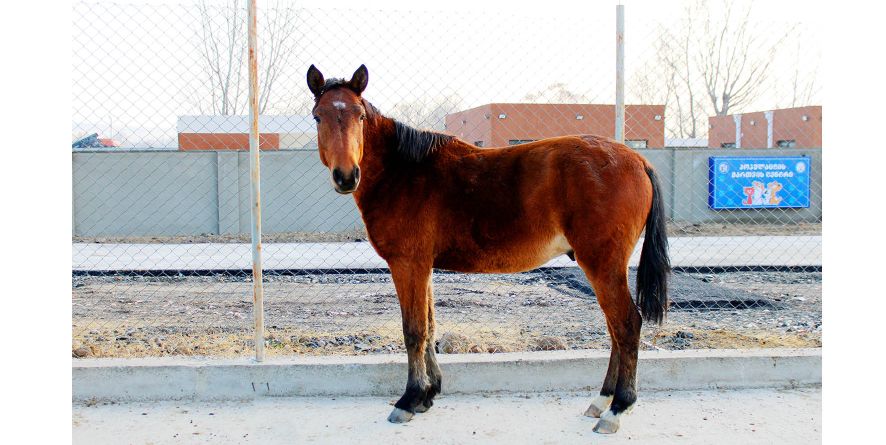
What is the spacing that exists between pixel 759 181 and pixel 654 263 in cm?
1547

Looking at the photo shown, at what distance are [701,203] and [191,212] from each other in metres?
13.5

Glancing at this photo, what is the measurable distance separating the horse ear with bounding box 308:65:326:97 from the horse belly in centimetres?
123

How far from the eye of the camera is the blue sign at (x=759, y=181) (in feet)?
57.4

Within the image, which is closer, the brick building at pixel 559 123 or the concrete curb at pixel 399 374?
the concrete curb at pixel 399 374

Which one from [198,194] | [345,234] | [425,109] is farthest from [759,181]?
[425,109]

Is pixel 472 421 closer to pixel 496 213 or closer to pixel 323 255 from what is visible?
pixel 496 213

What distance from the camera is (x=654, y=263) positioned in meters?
3.97

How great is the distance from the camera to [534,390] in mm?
4488

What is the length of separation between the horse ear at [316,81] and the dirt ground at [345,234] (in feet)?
36.4

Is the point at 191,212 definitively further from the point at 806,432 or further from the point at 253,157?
the point at 806,432

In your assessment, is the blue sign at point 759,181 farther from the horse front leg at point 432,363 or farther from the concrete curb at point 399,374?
the horse front leg at point 432,363

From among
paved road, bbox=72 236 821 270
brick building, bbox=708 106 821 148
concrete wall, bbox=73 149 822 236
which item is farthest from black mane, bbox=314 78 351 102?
brick building, bbox=708 106 821 148

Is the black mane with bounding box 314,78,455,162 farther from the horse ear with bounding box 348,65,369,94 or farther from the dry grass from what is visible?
the dry grass

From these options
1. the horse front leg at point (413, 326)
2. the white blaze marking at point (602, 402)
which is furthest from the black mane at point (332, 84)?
the white blaze marking at point (602, 402)
